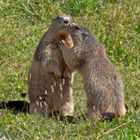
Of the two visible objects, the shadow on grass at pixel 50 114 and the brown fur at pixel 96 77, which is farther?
the brown fur at pixel 96 77

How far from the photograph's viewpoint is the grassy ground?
7.23m

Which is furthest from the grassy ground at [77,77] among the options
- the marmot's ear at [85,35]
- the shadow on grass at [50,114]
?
the marmot's ear at [85,35]

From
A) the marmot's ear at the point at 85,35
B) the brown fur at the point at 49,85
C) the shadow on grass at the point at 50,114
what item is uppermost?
the marmot's ear at the point at 85,35

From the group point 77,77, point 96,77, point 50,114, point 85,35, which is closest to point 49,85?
point 50,114

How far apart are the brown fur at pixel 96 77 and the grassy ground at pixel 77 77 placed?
0.23m

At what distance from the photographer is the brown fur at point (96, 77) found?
816 centimetres

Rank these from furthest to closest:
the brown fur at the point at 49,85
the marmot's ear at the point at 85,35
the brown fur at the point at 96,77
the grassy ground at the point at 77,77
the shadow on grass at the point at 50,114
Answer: the marmot's ear at the point at 85,35
the brown fur at the point at 49,85
the brown fur at the point at 96,77
the shadow on grass at the point at 50,114
the grassy ground at the point at 77,77

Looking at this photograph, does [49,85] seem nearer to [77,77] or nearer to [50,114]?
[50,114]

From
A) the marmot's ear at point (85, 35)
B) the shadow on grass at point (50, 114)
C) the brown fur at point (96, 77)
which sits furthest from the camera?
the marmot's ear at point (85, 35)

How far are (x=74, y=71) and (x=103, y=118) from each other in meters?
1.09

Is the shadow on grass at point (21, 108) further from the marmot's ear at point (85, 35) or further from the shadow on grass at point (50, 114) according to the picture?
the marmot's ear at point (85, 35)

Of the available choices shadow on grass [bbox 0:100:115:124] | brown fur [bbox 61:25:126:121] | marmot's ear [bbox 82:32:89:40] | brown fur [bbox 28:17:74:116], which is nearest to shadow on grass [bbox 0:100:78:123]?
shadow on grass [bbox 0:100:115:124]

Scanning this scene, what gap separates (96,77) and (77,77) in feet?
5.07

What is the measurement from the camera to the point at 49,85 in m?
8.72
